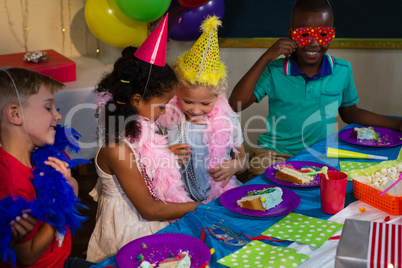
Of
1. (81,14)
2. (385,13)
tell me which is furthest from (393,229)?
(81,14)

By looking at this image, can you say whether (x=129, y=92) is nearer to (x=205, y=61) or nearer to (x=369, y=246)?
(x=205, y=61)

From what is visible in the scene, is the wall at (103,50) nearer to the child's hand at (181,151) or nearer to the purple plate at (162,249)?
the child's hand at (181,151)

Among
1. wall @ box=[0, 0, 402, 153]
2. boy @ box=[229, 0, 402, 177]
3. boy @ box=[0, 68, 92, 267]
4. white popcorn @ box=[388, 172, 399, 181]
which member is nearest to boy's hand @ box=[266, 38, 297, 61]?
boy @ box=[229, 0, 402, 177]

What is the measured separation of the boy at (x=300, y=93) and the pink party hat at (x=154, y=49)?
754 mm

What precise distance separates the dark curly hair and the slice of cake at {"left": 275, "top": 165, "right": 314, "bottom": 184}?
1.73 ft

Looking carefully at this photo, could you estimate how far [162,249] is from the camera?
4.09ft

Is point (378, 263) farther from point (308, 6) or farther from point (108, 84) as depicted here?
point (308, 6)

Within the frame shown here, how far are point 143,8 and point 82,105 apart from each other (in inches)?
30.6

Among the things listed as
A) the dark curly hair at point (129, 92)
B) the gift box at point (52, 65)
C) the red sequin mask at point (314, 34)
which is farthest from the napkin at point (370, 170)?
the gift box at point (52, 65)

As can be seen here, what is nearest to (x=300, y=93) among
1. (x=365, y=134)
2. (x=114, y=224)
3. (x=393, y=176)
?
(x=365, y=134)

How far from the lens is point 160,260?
1.20m

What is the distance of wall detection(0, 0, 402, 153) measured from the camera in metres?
3.53

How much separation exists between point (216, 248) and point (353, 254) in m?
0.44

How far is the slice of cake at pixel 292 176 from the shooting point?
1.71m
